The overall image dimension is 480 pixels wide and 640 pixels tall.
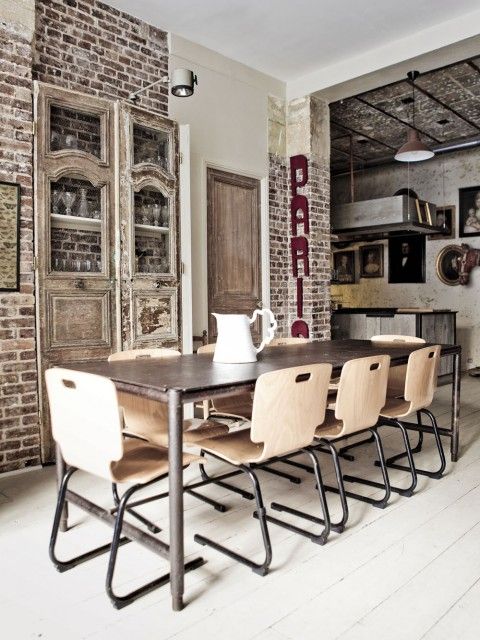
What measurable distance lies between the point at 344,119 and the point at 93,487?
5.97m

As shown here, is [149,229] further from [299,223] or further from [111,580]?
[111,580]

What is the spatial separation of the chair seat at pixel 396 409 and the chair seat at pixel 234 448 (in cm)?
103

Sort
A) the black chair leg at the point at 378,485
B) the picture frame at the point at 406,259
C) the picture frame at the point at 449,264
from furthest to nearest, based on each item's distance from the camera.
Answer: the picture frame at the point at 406,259 < the picture frame at the point at 449,264 < the black chair leg at the point at 378,485

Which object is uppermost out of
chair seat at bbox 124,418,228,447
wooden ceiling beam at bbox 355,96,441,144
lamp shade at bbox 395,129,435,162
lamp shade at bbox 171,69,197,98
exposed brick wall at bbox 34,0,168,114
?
wooden ceiling beam at bbox 355,96,441,144

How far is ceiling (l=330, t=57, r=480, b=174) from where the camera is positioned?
5930 millimetres

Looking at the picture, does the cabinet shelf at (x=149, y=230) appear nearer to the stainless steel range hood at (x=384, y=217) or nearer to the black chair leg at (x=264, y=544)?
the black chair leg at (x=264, y=544)

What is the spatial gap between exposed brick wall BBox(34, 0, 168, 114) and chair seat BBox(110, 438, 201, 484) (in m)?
2.97

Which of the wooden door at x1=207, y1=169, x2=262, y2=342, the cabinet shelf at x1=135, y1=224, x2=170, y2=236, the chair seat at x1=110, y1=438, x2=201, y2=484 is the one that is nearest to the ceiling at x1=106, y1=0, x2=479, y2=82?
the wooden door at x1=207, y1=169, x2=262, y2=342

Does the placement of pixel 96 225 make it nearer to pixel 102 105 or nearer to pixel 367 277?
→ pixel 102 105

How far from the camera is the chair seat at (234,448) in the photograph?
224 cm

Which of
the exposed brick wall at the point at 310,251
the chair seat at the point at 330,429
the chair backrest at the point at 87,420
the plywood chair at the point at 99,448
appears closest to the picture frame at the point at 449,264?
the exposed brick wall at the point at 310,251

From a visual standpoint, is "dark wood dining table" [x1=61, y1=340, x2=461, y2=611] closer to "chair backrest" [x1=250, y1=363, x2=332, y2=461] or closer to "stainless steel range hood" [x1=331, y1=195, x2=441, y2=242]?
"chair backrest" [x1=250, y1=363, x2=332, y2=461]

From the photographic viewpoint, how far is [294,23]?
14.9 feet

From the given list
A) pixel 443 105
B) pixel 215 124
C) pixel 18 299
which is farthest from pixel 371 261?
pixel 18 299
